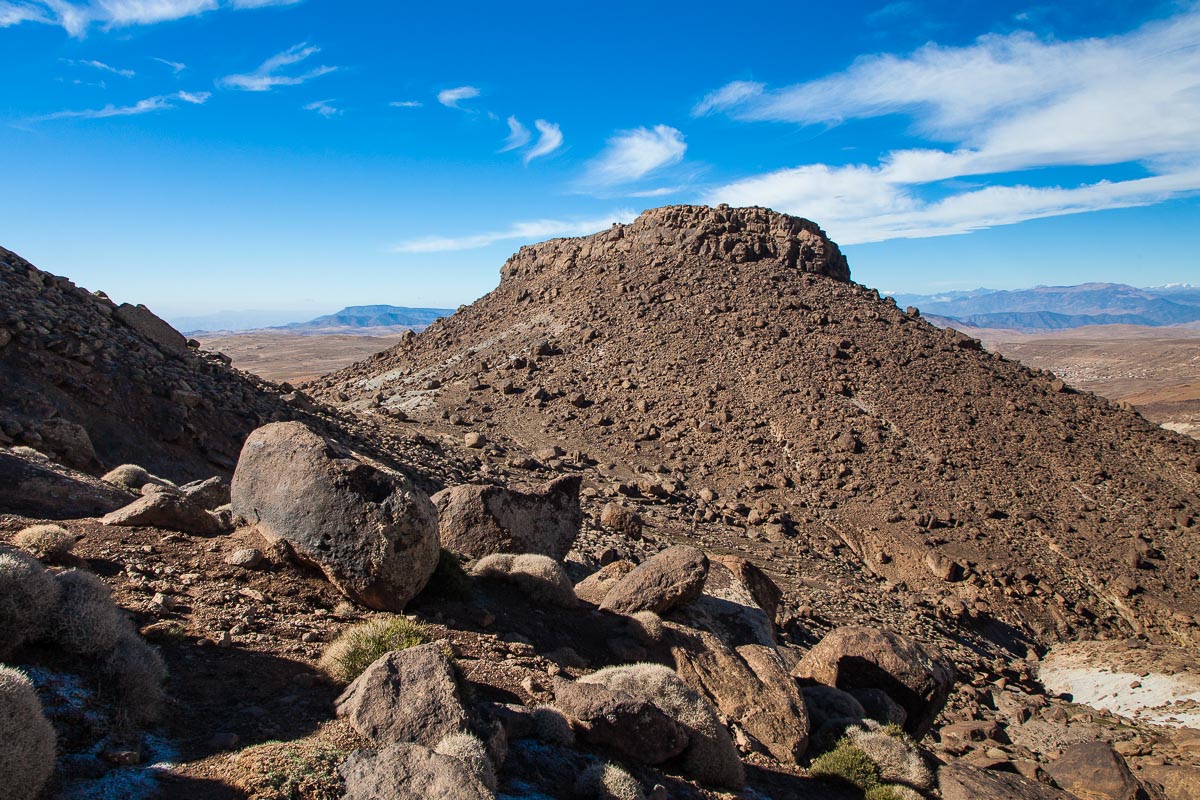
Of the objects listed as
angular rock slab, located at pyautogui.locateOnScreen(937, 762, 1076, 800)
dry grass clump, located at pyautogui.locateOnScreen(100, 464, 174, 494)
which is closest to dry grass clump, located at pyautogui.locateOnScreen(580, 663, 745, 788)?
angular rock slab, located at pyautogui.locateOnScreen(937, 762, 1076, 800)

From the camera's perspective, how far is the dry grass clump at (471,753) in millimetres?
5020

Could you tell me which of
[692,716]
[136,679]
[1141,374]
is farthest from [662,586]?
[1141,374]

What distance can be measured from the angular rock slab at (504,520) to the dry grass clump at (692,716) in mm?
4127

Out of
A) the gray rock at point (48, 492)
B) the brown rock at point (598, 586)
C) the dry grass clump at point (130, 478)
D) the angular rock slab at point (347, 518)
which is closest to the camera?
the angular rock slab at point (347, 518)

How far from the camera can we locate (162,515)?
8.77 meters

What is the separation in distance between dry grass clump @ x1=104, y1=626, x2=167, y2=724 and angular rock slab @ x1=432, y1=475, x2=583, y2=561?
5.05 m

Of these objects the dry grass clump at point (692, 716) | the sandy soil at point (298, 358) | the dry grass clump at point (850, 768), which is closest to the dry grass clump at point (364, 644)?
the dry grass clump at point (692, 716)

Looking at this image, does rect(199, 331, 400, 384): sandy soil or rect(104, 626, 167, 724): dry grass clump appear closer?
rect(104, 626, 167, 724): dry grass clump

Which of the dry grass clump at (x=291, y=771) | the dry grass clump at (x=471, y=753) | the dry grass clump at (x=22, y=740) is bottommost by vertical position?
the dry grass clump at (x=471, y=753)

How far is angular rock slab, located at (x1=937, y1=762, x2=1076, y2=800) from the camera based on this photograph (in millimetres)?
8166

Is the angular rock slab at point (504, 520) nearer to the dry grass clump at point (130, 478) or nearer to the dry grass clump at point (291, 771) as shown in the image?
the dry grass clump at point (130, 478)

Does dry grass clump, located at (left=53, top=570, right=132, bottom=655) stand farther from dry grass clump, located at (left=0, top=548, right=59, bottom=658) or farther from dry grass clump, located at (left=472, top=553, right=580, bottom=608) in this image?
dry grass clump, located at (left=472, top=553, right=580, bottom=608)

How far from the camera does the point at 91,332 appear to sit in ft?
52.0

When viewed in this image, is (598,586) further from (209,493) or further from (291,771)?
(291,771)
